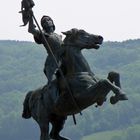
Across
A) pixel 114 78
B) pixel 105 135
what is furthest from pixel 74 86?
pixel 105 135

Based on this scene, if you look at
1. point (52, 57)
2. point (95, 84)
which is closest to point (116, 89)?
point (95, 84)

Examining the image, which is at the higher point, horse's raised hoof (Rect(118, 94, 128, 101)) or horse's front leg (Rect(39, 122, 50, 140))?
horse's raised hoof (Rect(118, 94, 128, 101))

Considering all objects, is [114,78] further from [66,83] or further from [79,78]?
[66,83]

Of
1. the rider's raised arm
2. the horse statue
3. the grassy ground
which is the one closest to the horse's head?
the horse statue

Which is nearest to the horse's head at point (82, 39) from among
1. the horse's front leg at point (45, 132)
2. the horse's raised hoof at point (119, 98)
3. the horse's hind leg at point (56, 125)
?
the horse's raised hoof at point (119, 98)

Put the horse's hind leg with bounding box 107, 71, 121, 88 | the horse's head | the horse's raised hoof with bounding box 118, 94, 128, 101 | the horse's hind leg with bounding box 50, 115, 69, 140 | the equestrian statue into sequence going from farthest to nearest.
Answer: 1. the horse's hind leg with bounding box 50, 115, 69, 140
2. the horse's head
3. the equestrian statue
4. the horse's hind leg with bounding box 107, 71, 121, 88
5. the horse's raised hoof with bounding box 118, 94, 128, 101

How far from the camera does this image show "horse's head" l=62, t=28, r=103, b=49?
21766 millimetres

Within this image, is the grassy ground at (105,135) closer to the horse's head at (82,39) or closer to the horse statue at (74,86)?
the horse statue at (74,86)

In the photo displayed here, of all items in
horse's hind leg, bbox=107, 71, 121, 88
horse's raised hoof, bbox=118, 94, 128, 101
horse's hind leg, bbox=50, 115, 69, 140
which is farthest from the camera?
horse's hind leg, bbox=50, 115, 69, 140

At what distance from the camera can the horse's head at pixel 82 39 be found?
857 inches

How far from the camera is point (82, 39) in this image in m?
21.9

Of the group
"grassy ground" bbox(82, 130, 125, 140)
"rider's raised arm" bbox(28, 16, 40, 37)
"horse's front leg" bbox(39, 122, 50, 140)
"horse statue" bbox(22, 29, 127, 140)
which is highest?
"rider's raised arm" bbox(28, 16, 40, 37)

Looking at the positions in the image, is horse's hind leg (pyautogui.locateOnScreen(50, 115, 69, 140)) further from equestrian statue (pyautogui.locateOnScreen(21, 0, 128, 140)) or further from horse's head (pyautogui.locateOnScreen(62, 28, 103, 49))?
horse's head (pyautogui.locateOnScreen(62, 28, 103, 49))

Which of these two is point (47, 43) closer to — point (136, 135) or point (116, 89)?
point (116, 89)
